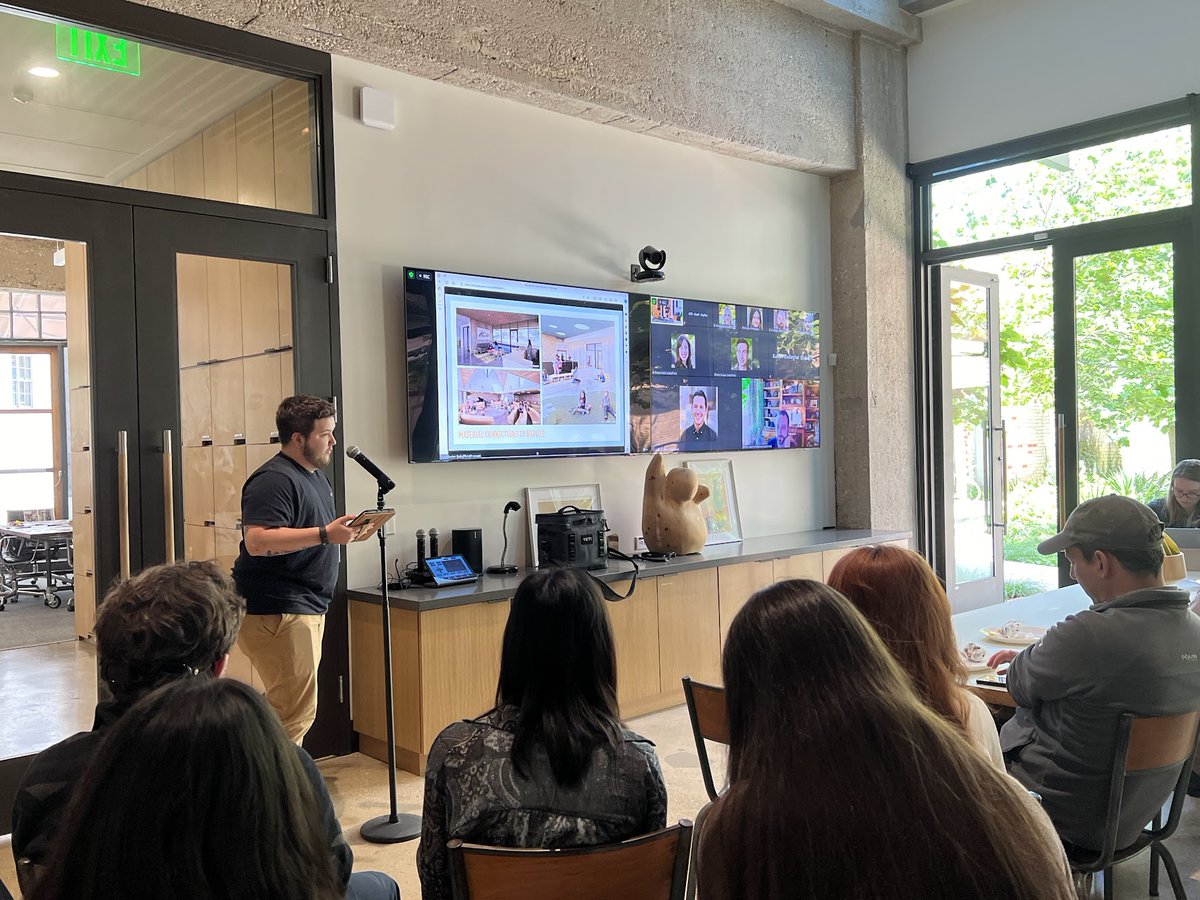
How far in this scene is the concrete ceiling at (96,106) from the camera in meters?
3.48

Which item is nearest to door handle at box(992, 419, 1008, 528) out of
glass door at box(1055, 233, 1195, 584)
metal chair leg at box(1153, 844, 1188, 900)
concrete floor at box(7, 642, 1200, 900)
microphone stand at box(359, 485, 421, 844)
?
glass door at box(1055, 233, 1195, 584)

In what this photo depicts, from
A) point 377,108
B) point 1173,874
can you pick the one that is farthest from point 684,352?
point 1173,874

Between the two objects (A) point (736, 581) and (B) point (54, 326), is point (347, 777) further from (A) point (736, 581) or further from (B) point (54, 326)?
(A) point (736, 581)

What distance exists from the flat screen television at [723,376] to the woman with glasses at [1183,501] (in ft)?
7.46

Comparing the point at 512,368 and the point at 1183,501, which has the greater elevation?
the point at 512,368

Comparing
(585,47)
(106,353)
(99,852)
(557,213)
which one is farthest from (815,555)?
(99,852)

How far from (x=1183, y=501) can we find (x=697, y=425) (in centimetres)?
253

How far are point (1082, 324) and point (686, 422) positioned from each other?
8.79 feet

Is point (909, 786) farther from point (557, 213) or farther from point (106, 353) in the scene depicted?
point (557, 213)

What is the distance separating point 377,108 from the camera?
4484mm

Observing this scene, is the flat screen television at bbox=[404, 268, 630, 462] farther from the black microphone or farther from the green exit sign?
the green exit sign

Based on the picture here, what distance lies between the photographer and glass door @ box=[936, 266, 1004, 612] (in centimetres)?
707

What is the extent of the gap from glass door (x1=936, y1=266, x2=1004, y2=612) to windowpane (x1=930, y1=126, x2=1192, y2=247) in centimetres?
41

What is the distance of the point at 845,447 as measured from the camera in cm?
678
